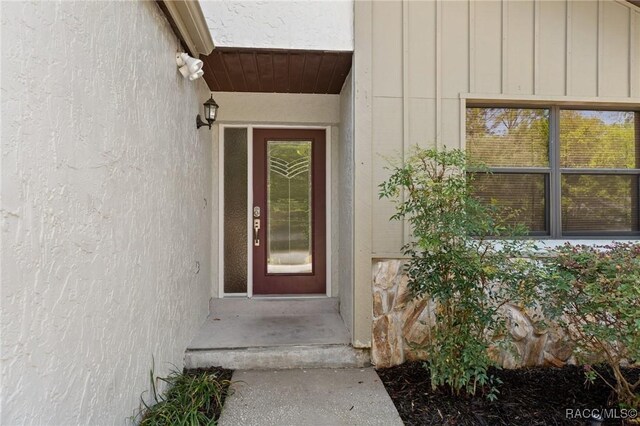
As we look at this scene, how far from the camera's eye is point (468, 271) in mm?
2367

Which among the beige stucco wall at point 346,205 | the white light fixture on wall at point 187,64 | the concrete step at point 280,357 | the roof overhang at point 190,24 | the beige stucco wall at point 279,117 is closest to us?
the roof overhang at point 190,24

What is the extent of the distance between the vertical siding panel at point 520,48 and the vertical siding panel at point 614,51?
719 millimetres

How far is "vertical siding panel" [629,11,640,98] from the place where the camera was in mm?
3342

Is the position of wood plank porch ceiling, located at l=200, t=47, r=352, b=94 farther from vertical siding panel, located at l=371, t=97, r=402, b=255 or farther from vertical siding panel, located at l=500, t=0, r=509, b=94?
vertical siding panel, located at l=500, t=0, r=509, b=94

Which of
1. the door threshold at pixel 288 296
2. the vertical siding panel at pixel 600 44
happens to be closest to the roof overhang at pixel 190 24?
the door threshold at pixel 288 296

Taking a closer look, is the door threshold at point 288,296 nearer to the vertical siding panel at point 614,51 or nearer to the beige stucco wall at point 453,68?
the beige stucco wall at point 453,68

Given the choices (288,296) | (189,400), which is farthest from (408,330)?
(189,400)

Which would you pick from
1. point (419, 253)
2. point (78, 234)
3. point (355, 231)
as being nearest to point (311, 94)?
point (355, 231)

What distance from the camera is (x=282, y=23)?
308 cm

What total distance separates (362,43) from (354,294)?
7.53 ft

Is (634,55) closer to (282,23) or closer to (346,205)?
(346,205)

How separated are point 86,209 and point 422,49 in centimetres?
300

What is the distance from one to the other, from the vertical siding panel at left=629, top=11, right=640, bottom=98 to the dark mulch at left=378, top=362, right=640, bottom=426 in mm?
2681

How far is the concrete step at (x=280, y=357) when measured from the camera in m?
3.05
